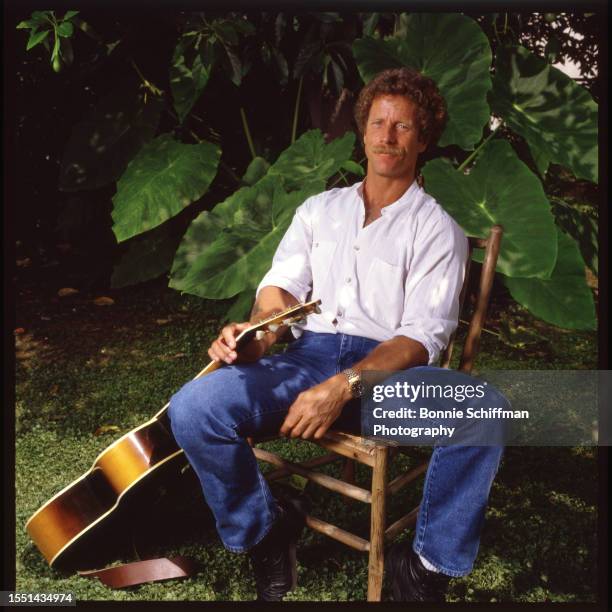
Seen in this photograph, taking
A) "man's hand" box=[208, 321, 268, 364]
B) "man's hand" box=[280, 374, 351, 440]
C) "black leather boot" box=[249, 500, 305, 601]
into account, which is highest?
"man's hand" box=[208, 321, 268, 364]

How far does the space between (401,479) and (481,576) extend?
323 mm

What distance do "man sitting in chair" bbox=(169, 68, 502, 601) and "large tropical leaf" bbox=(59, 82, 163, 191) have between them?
1.34m

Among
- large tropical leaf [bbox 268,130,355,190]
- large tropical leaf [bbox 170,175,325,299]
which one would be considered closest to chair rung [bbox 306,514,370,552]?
large tropical leaf [bbox 170,175,325,299]

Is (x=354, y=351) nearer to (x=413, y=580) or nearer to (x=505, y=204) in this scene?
(x=413, y=580)

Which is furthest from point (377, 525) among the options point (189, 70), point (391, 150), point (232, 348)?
point (189, 70)

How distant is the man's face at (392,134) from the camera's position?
185 centimetres

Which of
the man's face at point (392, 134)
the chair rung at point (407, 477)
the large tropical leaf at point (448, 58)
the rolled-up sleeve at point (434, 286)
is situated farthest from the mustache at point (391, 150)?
the chair rung at point (407, 477)

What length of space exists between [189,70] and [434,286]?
1582mm

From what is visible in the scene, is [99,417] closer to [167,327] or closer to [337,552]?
[167,327]

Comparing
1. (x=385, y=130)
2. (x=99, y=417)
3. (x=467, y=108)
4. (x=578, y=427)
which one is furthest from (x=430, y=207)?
(x=99, y=417)

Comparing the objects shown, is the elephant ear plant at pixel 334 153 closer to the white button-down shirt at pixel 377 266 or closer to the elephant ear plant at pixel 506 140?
the elephant ear plant at pixel 506 140

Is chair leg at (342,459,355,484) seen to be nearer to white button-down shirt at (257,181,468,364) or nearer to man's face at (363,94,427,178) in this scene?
white button-down shirt at (257,181,468,364)

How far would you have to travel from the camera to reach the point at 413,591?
169cm

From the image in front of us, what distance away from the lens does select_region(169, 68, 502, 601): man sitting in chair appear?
164 centimetres
